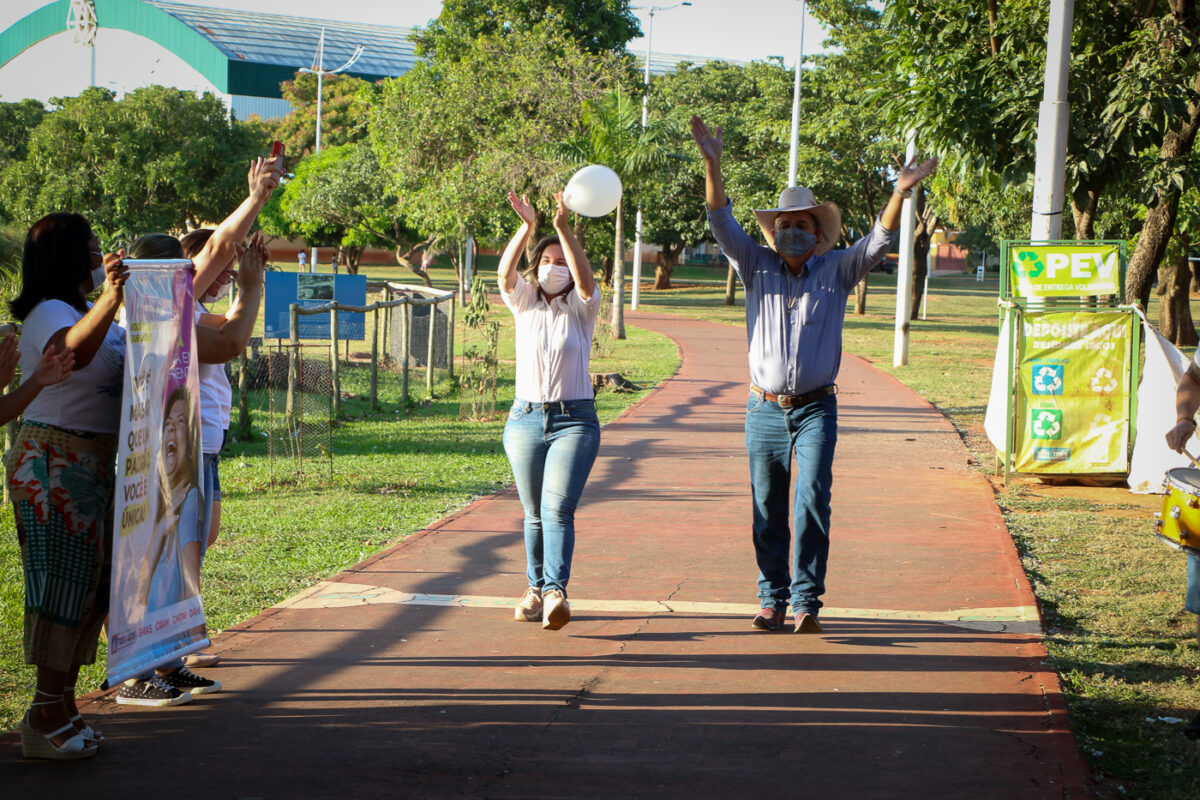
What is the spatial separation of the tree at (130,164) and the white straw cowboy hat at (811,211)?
128ft

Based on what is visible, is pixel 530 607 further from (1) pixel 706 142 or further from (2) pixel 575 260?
(1) pixel 706 142

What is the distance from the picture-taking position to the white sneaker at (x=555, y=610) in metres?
5.71

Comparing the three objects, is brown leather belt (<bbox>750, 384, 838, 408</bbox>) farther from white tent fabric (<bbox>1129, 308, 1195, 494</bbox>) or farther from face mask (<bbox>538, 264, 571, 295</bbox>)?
white tent fabric (<bbox>1129, 308, 1195, 494</bbox>)

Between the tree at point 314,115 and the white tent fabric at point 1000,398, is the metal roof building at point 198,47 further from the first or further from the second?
the white tent fabric at point 1000,398

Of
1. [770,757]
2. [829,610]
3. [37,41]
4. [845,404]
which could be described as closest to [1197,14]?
[845,404]

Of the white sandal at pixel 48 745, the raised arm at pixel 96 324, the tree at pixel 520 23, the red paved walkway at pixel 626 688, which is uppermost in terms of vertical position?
the tree at pixel 520 23

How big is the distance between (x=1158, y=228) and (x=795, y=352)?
8.57 metres

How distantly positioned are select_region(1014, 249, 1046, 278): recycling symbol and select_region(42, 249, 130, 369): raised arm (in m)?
8.14

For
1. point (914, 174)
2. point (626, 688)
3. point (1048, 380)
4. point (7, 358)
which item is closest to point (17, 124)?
point (1048, 380)

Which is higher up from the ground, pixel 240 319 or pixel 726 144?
pixel 726 144

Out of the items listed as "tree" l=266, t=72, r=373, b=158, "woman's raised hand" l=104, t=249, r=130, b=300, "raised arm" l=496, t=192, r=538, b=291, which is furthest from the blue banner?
"tree" l=266, t=72, r=373, b=158

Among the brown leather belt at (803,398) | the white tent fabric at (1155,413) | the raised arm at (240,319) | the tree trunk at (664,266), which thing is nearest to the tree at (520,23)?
the tree trunk at (664,266)

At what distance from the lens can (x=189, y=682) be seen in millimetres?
4984

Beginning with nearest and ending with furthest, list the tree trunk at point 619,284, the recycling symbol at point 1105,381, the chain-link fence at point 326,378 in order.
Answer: the recycling symbol at point 1105,381, the chain-link fence at point 326,378, the tree trunk at point 619,284
